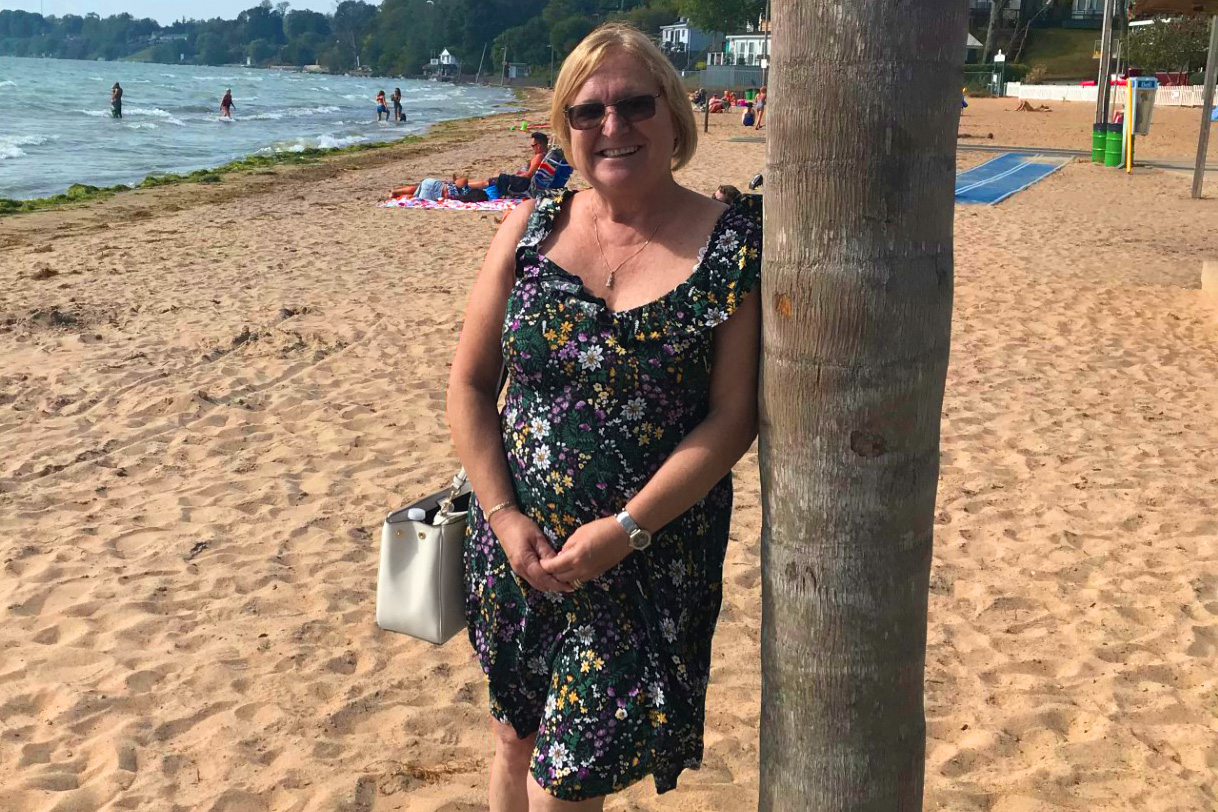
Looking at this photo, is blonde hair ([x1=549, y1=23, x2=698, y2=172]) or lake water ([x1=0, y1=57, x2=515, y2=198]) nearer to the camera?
blonde hair ([x1=549, y1=23, x2=698, y2=172])

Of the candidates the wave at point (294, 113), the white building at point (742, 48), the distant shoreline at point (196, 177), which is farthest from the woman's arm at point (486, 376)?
the white building at point (742, 48)

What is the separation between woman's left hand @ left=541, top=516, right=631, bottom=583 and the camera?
1.96 metres

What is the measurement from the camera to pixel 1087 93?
4759 cm

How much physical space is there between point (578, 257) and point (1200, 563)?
11.7 feet

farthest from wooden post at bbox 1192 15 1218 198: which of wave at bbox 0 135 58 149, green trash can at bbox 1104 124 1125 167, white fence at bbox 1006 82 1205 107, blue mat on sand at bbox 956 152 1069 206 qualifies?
wave at bbox 0 135 58 149

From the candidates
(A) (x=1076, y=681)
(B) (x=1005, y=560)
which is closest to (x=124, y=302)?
(B) (x=1005, y=560)

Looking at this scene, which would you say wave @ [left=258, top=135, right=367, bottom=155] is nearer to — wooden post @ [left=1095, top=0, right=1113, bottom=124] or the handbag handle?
wooden post @ [left=1095, top=0, right=1113, bottom=124]

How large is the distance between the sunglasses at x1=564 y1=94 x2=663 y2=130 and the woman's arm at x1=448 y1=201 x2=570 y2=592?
23 centimetres

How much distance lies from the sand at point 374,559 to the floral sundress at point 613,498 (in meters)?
1.14

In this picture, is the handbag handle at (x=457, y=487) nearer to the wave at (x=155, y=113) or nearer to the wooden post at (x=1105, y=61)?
the wooden post at (x=1105, y=61)

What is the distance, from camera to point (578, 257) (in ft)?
6.84

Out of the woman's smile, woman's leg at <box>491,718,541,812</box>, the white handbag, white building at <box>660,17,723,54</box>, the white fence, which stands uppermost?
white building at <box>660,17,723,54</box>

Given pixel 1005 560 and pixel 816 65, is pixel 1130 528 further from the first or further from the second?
pixel 816 65

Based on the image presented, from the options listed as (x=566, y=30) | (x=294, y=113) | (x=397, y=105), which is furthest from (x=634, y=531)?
(x=566, y=30)
